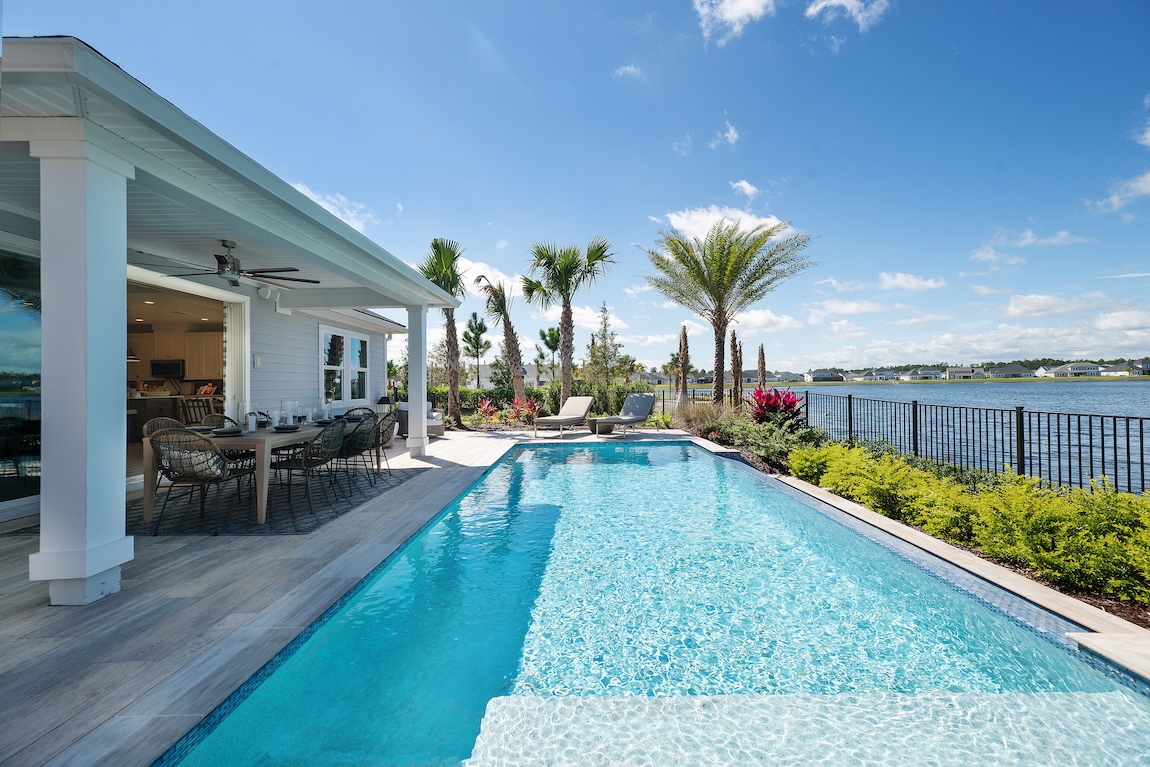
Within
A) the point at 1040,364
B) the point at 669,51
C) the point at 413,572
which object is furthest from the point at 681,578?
the point at 1040,364

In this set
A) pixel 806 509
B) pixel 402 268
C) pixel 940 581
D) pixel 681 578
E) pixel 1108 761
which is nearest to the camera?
pixel 1108 761

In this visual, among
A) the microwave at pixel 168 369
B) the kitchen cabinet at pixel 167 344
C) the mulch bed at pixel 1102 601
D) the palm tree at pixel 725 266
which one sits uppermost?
the palm tree at pixel 725 266

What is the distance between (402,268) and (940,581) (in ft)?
21.7

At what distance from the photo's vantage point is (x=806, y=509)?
18.0 feet

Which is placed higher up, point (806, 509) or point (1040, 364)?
point (1040, 364)

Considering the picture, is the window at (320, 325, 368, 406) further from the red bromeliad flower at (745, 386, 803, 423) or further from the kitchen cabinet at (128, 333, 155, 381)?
the red bromeliad flower at (745, 386, 803, 423)

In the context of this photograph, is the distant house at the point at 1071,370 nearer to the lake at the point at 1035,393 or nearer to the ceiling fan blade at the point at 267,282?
the lake at the point at 1035,393

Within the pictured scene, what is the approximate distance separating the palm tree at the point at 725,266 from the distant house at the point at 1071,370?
19.9 metres

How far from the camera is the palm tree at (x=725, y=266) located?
12.1 m

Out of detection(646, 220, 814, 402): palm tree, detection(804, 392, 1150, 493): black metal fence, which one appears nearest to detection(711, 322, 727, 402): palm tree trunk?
detection(646, 220, 814, 402): palm tree

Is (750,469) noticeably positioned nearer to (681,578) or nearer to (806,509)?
(806,509)

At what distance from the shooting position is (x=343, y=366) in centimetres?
1145

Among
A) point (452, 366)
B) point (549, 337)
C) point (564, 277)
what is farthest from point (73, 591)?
point (549, 337)

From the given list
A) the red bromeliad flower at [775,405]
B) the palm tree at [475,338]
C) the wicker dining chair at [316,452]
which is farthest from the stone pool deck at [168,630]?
the palm tree at [475,338]
